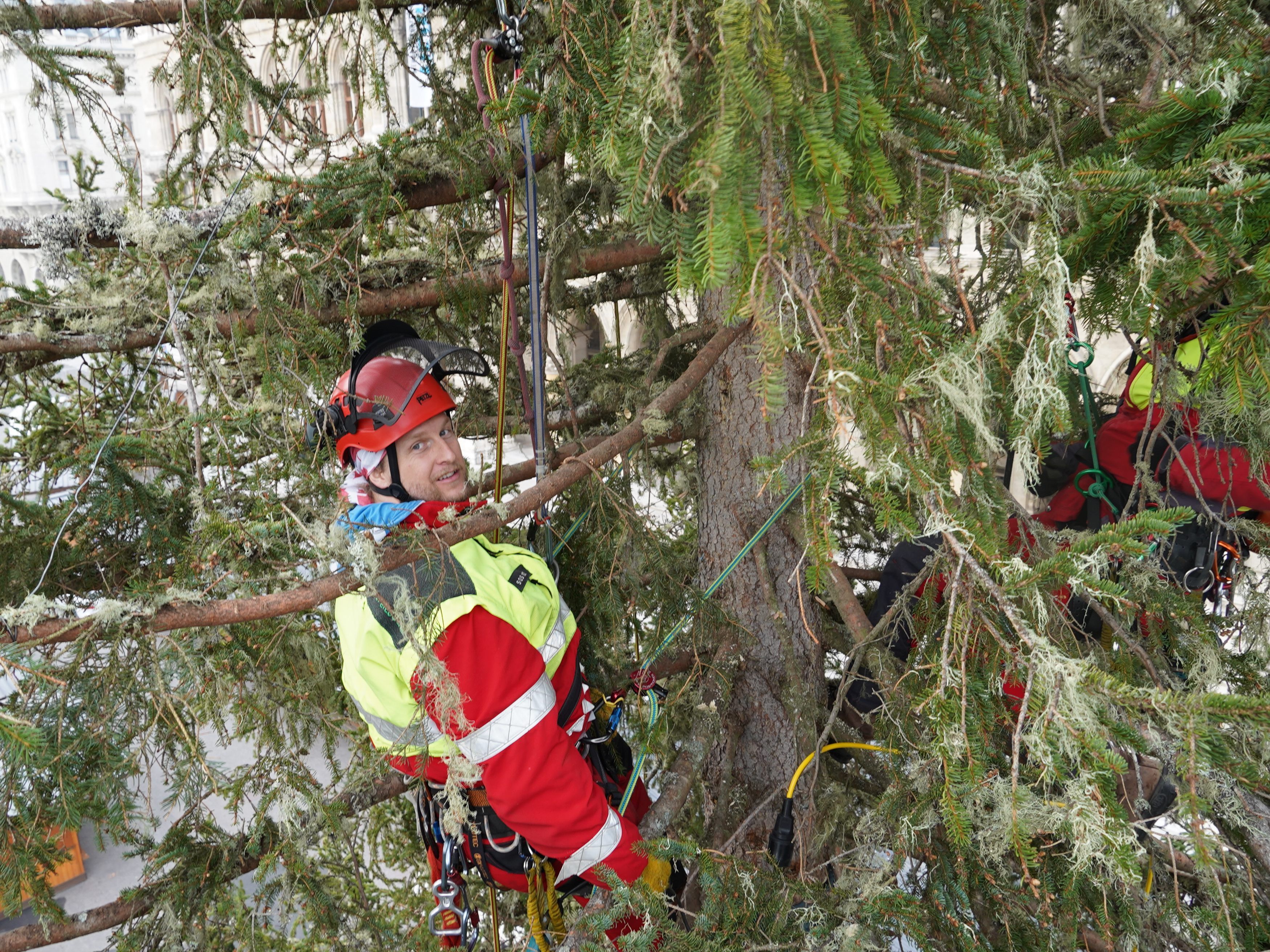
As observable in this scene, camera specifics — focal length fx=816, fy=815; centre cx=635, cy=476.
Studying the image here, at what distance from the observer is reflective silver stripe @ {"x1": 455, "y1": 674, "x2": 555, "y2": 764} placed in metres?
2.21

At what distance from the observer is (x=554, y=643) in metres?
2.51

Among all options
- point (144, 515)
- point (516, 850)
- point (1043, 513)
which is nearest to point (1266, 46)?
point (1043, 513)

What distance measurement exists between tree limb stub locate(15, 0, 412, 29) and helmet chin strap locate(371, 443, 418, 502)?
1388 mm

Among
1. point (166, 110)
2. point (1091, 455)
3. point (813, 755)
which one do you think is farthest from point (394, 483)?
point (166, 110)

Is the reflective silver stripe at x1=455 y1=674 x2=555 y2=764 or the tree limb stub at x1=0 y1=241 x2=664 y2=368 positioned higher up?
the tree limb stub at x1=0 y1=241 x2=664 y2=368

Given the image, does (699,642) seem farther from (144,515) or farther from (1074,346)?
(144,515)

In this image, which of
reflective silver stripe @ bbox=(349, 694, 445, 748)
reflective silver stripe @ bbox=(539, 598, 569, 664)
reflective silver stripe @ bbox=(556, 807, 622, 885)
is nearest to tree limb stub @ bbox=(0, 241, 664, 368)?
reflective silver stripe @ bbox=(539, 598, 569, 664)

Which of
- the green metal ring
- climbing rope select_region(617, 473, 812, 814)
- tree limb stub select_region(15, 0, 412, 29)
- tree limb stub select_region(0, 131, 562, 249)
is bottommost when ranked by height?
climbing rope select_region(617, 473, 812, 814)

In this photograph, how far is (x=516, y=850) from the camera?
2648 mm

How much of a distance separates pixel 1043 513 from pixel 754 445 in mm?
1555

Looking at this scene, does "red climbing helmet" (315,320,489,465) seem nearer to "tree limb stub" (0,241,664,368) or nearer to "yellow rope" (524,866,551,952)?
"tree limb stub" (0,241,664,368)

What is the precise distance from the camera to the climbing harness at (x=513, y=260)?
2.14 meters

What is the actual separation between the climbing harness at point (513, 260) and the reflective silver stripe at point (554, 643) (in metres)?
0.38

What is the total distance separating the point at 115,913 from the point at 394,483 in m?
1.77
